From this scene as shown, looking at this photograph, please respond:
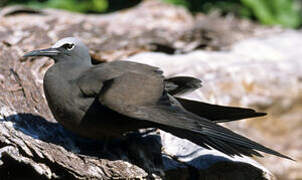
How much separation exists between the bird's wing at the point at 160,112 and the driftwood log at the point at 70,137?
0.30m

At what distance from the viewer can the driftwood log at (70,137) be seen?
11.4 feet

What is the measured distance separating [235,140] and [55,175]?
1.25 metres

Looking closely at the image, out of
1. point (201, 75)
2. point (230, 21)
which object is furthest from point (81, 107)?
point (230, 21)

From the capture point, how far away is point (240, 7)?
26.5 feet

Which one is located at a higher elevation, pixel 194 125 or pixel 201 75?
pixel 194 125

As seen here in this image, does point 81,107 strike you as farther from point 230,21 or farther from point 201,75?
point 230,21

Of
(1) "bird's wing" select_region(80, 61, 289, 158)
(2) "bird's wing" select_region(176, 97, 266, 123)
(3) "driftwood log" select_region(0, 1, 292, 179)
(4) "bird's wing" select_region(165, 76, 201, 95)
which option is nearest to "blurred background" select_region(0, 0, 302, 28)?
(3) "driftwood log" select_region(0, 1, 292, 179)

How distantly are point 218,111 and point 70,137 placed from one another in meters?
1.17

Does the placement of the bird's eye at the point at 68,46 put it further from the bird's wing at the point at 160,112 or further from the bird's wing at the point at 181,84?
the bird's wing at the point at 181,84

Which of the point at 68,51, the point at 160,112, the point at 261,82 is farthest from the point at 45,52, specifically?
the point at 261,82

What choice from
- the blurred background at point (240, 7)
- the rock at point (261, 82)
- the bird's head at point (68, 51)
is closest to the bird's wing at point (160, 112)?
the bird's head at point (68, 51)

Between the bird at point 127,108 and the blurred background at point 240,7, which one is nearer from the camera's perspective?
the bird at point 127,108

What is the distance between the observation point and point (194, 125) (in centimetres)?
351

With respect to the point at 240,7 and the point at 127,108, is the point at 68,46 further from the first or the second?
the point at 240,7
